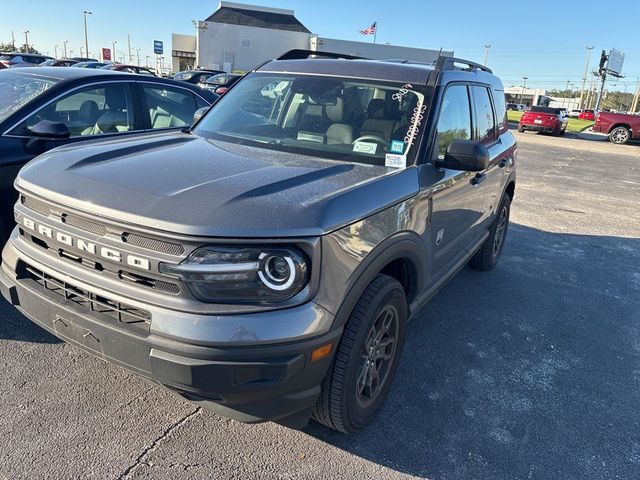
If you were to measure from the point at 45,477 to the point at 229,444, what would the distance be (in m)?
0.83

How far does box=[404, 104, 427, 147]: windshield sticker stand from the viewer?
10.2 feet

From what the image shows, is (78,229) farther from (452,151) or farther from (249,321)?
(452,151)

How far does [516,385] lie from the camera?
11.2 ft

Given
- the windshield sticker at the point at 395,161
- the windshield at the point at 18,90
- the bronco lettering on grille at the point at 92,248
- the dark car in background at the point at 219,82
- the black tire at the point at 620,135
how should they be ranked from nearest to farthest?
the bronco lettering on grille at the point at 92,248 < the windshield sticker at the point at 395,161 < the windshield at the point at 18,90 < the dark car in background at the point at 219,82 < the black tire at the point at 620,135

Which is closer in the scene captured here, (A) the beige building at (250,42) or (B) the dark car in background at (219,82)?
(B) the dark car in background at (219,82)

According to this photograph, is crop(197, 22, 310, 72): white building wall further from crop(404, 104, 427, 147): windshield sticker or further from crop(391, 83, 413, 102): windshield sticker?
crop(404, 104, 427, 147): windshield sticker

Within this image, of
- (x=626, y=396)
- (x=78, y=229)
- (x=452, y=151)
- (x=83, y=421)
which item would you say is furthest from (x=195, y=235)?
(x=626, y=396)

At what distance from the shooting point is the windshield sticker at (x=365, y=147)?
315 cm

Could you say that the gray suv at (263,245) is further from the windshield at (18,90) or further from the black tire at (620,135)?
the black tire at (620,135)

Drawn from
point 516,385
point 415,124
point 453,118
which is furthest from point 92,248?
point 516,385

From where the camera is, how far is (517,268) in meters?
5.78

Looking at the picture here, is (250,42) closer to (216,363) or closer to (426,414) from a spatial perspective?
(426,414)

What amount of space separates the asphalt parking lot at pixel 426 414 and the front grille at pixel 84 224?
1063 mm

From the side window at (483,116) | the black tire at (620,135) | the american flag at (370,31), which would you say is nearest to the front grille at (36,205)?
the side window at (483,116)
